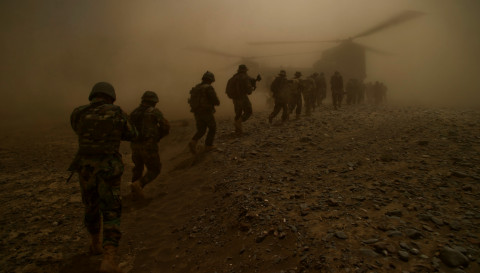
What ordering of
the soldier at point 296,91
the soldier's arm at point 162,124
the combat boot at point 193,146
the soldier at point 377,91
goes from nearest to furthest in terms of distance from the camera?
1. the soldier's arm at point 162,124
2. the combat boot at point 193,146
3. the soldier at point 296,91
4. the soldier at point 377,91

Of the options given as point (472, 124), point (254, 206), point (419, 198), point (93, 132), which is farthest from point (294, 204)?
point (472, 124)

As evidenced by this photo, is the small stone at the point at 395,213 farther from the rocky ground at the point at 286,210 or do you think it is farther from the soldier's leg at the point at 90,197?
the soldier's leg at the point at 90,197

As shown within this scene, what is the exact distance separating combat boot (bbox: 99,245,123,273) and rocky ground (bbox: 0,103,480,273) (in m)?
Result: 0.35

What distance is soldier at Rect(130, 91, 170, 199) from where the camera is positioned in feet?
14.9

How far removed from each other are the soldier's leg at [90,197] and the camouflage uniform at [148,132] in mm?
1653

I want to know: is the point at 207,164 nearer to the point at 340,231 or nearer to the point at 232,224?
the point at 232,224

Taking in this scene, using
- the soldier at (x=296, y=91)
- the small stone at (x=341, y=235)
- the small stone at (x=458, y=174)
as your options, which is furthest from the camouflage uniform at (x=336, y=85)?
the small stone at (x=341, y=235)

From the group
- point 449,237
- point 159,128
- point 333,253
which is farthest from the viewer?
point 159,128

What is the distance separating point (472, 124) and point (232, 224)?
7.10 metres

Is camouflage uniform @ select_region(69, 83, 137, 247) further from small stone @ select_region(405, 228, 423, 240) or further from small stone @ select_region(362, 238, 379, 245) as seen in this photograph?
small stone @ select_region(405, 228, 423, 240)

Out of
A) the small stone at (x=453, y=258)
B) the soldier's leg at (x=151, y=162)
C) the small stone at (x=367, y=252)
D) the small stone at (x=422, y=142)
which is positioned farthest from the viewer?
the small stone at (x=422, y=142)

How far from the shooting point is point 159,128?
458cm

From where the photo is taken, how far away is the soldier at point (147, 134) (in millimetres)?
4527

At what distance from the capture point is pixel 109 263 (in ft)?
8.50
